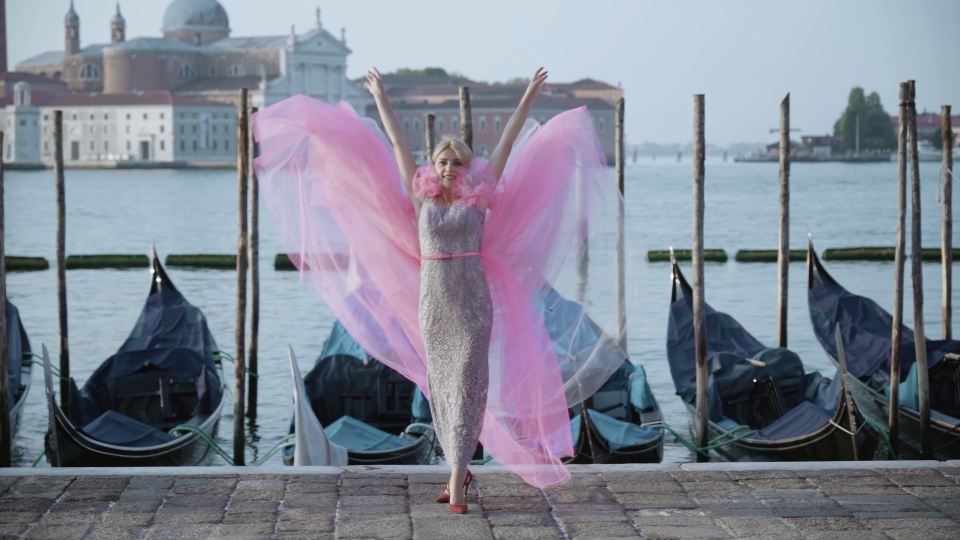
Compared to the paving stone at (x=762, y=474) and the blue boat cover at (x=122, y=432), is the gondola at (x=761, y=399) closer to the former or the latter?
the paving stone at (x=762, y=474)

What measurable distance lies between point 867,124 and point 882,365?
74.4 m

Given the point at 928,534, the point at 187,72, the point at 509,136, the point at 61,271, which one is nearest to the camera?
the point at 928,534

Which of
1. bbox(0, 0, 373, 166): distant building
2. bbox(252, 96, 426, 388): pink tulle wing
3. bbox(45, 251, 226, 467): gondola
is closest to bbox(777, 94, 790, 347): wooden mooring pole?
bbox(45, 251, 226, 467): gondola

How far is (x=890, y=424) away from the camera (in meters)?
5.48

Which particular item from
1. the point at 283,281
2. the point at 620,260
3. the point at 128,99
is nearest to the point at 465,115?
the point at 620,260

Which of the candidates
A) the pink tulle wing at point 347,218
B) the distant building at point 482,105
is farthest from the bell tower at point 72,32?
the pink tulle wing at point 347,218

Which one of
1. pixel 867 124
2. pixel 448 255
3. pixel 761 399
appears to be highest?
pixel 867 124

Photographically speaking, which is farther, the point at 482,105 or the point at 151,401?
the point at 482,105

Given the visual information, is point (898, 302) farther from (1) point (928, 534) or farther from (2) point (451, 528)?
(2) point (451, 528)

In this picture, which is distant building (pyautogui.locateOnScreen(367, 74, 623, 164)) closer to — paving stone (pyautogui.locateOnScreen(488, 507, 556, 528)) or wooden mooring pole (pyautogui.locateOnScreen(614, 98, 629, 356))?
wooden mooring pole (pyautogui.locateOnScreen(614, 98, 629, 356))

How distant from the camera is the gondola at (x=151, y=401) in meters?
4.63

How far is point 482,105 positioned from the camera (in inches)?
2448

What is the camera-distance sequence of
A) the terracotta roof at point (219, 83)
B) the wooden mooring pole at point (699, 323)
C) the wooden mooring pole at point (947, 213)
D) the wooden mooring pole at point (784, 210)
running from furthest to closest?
the terracotta roof at point (219, 83), the wooden mooring pole at point (784, 210), the wooden mooring pole at point (947, 213), the wooden mooring pole at point (699, 323)

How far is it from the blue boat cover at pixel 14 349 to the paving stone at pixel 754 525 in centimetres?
444
